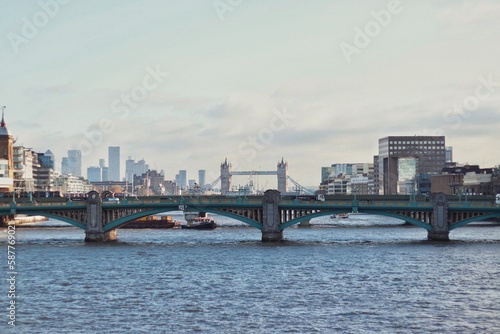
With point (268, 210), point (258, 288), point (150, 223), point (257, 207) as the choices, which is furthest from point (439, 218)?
Answer: point (150, 223)

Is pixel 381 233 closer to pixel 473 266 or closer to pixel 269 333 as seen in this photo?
Result: pixel 473 266

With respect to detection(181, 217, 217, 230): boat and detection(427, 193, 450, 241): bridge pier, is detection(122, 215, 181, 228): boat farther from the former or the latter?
detection(427, 193, 450, 241): bridge pier

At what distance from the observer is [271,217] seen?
126 meters

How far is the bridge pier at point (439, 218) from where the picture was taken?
123250mm

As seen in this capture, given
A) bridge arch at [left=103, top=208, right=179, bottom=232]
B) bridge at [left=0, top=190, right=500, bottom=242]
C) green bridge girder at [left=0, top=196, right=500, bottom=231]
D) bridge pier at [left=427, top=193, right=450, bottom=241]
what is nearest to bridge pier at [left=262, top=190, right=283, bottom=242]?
bridge at [left=0, top=190, right=500, bottom=242]

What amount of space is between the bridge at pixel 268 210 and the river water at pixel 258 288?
3809 millimetres

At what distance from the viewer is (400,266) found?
95062mm

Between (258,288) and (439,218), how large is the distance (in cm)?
5183

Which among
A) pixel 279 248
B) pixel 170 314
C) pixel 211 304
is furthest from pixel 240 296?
pixel 279 248

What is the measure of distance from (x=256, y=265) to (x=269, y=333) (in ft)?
123

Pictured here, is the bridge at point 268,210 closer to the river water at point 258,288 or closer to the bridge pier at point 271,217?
the bridge pier at point 271,217

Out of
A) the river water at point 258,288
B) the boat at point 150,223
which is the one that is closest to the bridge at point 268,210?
the river water at point 258,288

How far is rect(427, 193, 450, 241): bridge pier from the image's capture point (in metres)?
123

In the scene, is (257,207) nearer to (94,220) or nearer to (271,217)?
(271,217)
